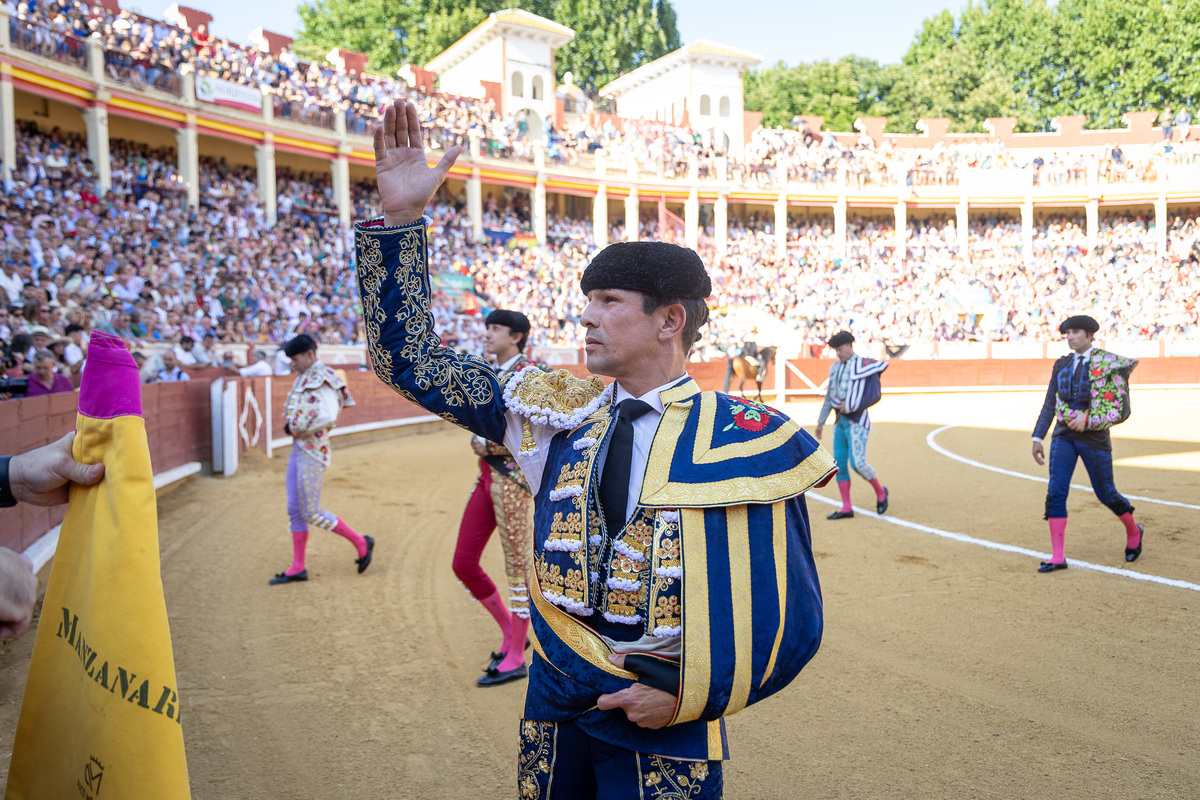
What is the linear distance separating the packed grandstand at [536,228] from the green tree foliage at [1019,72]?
1098cm

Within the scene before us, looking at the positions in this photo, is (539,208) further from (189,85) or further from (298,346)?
(298,346)

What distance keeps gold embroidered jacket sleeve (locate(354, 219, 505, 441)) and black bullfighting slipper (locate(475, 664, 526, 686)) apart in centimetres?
262

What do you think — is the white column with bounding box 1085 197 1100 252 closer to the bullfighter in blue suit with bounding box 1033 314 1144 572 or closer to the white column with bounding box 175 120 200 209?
the white column with bounding box 175 120 200 209

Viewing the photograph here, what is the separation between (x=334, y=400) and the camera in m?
5.73

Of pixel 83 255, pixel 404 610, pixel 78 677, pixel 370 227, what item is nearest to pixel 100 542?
pixel 78 677

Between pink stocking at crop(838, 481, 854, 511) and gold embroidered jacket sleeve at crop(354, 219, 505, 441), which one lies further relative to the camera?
pink stocking at crop(838, 481, 854, 511)

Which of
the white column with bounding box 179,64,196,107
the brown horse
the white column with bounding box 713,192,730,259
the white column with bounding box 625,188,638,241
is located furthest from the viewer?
the white column with bounding box 713,192,730,259

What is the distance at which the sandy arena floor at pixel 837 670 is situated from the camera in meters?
3.07

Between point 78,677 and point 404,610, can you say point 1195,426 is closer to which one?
point 404,610

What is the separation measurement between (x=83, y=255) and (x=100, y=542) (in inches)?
542

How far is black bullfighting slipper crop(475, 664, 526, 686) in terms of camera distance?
395cm

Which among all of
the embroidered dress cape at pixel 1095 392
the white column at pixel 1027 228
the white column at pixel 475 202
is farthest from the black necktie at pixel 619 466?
the white column at pixel 1027 228

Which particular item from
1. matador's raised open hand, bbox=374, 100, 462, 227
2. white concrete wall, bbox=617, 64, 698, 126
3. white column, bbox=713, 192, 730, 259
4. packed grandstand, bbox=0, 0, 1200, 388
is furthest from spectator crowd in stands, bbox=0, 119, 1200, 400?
white concrete wall, bbox=617, 64, 698, 126

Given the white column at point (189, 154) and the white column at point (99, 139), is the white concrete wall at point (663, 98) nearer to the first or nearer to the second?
the white column at point (189, 154)
